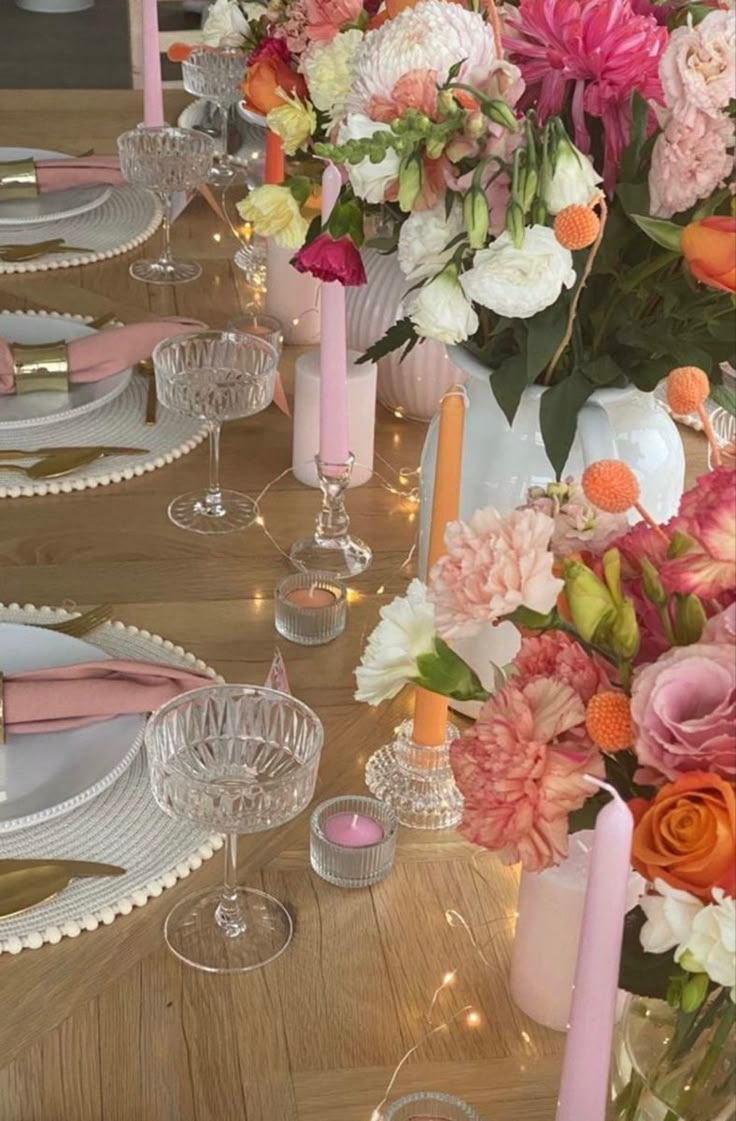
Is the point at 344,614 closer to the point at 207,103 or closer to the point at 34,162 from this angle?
the point at 34,162

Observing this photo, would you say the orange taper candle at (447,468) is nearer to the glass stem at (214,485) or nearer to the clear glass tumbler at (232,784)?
the clear glass tumbler at (232,784)

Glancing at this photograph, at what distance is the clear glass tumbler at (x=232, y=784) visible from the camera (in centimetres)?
92

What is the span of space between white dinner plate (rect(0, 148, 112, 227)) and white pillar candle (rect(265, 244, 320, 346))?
0.30m

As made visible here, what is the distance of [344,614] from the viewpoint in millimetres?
1268

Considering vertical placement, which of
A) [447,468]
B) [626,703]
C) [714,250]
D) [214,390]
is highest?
[714,250]

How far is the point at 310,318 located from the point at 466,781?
112cm

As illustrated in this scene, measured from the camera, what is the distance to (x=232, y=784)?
0.93 meters

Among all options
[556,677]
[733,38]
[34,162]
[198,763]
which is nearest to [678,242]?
[733,38]

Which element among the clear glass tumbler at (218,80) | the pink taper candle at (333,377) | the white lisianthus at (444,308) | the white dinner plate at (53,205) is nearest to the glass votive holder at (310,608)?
the pink taper candle at (333,377)

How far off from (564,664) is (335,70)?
1.91 ft

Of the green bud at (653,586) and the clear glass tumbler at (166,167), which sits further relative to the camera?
the clear glass tumbler at (166,167)

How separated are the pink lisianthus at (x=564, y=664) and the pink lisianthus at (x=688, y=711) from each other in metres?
0.04

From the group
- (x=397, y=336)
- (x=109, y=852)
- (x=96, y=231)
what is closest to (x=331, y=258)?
(x=397, y=336)

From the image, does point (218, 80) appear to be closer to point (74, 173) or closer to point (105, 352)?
A: point (74, 173)
